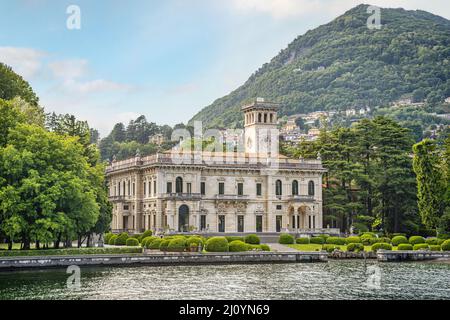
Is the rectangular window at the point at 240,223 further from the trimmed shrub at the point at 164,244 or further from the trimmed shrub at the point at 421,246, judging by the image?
the trimmed shrub at the point at 421,246

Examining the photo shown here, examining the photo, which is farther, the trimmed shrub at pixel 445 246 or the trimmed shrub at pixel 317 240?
the trimmed shrub at pixel 317 240

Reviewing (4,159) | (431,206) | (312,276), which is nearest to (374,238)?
(431,206)

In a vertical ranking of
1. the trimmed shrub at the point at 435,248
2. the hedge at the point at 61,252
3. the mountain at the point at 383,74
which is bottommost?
the trimmed shrub at the point at 435,248

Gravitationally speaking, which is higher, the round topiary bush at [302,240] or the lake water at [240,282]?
the round topiary bush at [302,240]

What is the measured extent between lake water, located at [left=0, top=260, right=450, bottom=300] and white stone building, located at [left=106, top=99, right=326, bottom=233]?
20554mm

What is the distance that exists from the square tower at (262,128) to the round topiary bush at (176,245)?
2581 centimetres

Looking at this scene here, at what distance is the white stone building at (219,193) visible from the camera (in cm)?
7125

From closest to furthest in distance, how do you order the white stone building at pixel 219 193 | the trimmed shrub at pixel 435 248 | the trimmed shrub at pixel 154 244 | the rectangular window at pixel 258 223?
the trimmed shrub at pixel 154 244 → the trimmed shrub at pixel 435 248 → the white stone building at pixel 219 193 → the rectangular window at pixel 258 223

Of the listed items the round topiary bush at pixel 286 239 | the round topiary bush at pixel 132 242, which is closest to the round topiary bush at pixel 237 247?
the round topiary bush at pixel 132 242

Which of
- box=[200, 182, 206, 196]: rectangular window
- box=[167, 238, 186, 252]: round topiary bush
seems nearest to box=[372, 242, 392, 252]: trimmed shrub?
box=[167, 238, 186, 252]: round topiary bush

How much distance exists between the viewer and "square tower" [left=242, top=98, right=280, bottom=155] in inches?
3194

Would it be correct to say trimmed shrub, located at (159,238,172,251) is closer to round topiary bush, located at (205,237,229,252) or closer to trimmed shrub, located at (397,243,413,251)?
round topiary bush, located at (205,237,229,252)

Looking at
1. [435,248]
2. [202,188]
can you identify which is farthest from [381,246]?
[202,188]

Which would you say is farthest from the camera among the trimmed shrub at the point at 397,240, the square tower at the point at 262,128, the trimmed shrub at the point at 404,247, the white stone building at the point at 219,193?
the square tower at the point at 262,128
